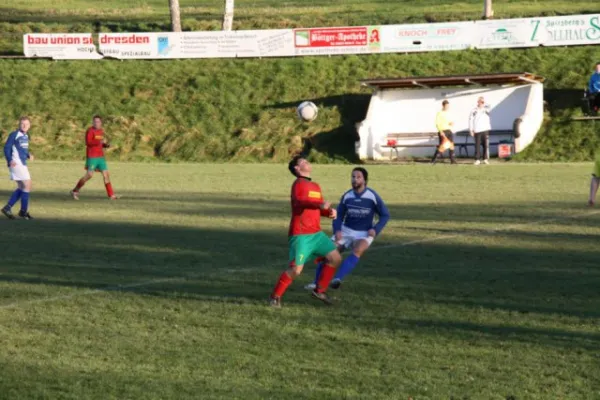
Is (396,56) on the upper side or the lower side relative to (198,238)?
upper

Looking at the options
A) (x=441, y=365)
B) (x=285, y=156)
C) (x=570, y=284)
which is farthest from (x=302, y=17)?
(x=441, y=365)

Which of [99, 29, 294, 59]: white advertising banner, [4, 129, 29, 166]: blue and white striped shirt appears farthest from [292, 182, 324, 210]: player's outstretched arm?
[99, 29, 294, 59]: white advertising banner

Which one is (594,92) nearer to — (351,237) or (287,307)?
(351,237)

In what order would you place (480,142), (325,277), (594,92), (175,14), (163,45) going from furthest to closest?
(175,14) → (163,45) → (594,92) → (480,142) → (325,277)

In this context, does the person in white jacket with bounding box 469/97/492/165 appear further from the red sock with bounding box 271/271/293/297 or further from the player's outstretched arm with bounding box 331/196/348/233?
the red sock with bounding box 271/271/293/297

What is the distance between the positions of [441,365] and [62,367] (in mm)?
3058

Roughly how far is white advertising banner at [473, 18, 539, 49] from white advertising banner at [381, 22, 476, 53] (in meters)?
0.38

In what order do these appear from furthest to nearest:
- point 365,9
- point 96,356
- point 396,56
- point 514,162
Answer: point 365,9 → point 396,56 → point 514,162 → point 96,356

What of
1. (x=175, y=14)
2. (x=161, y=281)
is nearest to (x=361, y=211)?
(x=161, y=281)

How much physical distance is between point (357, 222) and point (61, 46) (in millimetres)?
37350

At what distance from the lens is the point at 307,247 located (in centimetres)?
1145

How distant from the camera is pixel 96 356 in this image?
30.8ft

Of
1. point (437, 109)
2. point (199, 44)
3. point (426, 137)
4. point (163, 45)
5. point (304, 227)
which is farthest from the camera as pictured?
point (163, 45)

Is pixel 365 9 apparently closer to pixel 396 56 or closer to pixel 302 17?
pixel 302 17
